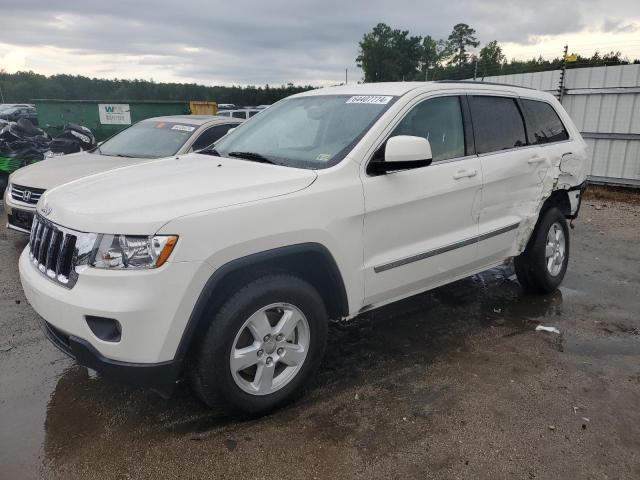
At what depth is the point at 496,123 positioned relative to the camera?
424 cm

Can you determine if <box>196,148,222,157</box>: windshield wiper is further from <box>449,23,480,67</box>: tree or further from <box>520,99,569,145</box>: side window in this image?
<box>449,23,480,67</box>: tree

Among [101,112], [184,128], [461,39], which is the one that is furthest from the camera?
[461,39]

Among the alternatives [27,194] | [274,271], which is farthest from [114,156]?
[274,271]

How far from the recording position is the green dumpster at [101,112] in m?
13.1

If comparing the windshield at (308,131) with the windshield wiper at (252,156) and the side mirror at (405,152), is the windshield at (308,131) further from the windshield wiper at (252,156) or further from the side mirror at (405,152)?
the side mirror at (405,152)

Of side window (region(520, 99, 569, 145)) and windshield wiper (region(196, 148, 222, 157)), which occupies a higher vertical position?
side window (region(520, 99, 569, 145))

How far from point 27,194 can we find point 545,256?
18.1 ft

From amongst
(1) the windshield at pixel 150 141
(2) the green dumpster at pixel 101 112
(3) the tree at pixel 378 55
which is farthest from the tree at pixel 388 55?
(1) the windshield at pixel 150 141

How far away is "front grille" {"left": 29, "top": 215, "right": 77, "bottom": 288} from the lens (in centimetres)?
265

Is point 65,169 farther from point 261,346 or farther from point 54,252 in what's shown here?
point 261,346

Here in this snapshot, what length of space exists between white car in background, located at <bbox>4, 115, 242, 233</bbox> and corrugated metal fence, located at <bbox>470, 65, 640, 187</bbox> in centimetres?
650

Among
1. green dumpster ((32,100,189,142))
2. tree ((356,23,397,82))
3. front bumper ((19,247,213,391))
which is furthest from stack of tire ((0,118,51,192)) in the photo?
tree ((356,23,397,82))

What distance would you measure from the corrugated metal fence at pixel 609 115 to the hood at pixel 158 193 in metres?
8.56

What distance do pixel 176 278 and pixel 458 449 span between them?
1696mm
